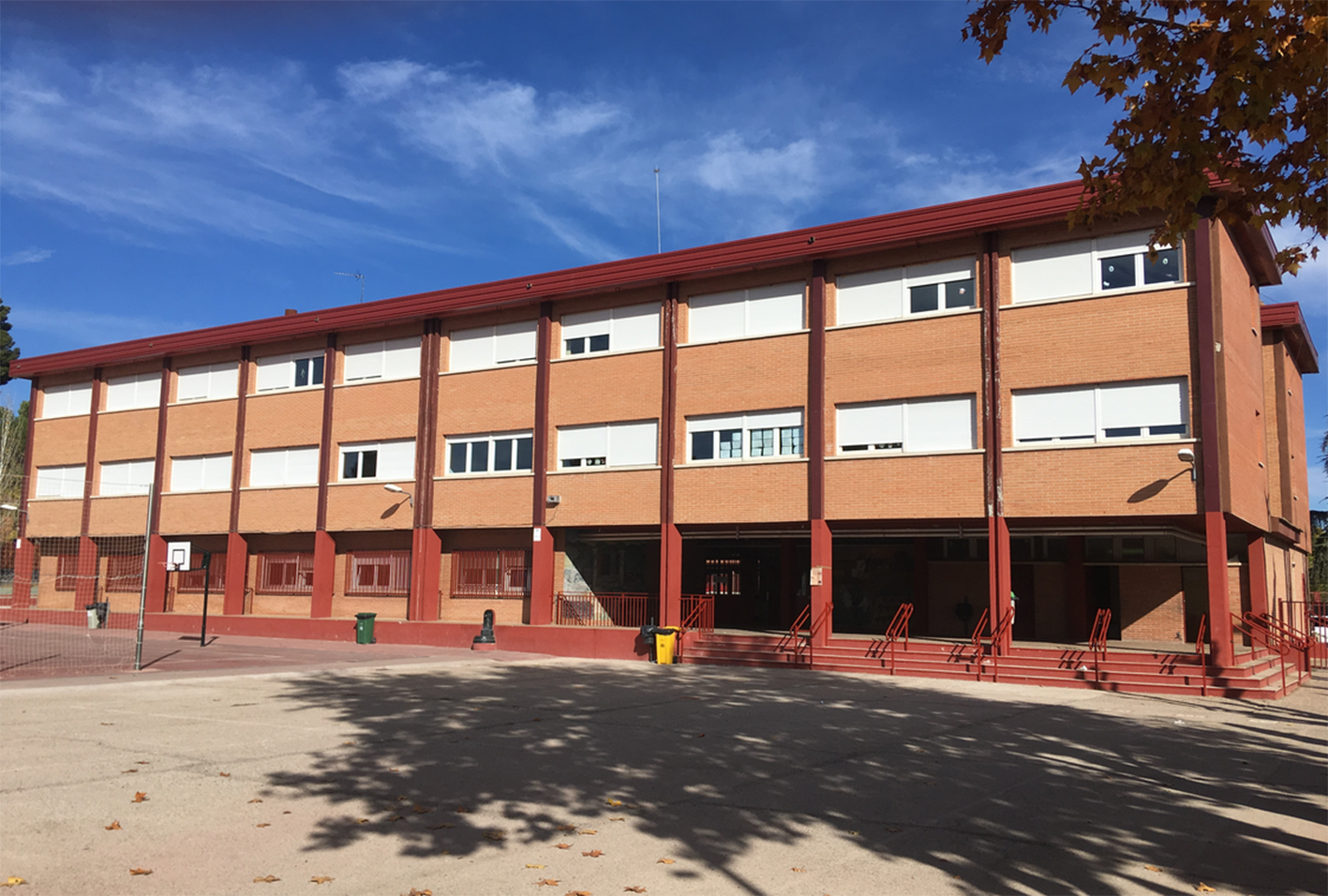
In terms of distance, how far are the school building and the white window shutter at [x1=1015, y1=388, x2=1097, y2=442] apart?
6cm

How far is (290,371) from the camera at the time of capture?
115ft

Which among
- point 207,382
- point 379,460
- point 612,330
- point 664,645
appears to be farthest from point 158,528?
point 664,645

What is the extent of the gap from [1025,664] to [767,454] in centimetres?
811

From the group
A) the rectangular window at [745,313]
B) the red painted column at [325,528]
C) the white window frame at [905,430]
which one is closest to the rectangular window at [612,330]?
the rectangular window at [745,313]

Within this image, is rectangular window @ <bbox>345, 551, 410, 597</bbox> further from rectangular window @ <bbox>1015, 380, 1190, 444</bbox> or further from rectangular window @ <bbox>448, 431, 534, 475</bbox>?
rectangular window @ <bbox>1015, 380, 1190, 444</bbox>

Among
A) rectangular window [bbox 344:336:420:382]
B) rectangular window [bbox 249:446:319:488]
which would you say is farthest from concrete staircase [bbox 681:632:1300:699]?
rectangular window [bbox 249:446:319:488]

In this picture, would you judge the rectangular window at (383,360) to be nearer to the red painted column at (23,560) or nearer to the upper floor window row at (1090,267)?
the red painted column at (23,560)

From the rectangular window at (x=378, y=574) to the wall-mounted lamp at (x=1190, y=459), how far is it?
858 inches

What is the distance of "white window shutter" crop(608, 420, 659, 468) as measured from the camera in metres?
27.8

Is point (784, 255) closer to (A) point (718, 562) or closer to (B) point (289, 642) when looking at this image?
(A) point (718, 562)

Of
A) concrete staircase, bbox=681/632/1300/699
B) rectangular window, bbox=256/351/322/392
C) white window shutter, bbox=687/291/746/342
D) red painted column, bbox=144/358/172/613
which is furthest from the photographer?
red painted column, bbox=144/358/172/613

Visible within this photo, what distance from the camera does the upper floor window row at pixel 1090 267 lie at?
71.5 feet

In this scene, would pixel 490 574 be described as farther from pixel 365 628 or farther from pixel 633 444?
pixel 633 444

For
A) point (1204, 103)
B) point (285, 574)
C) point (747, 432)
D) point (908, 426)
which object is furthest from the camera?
point (285, 574)
